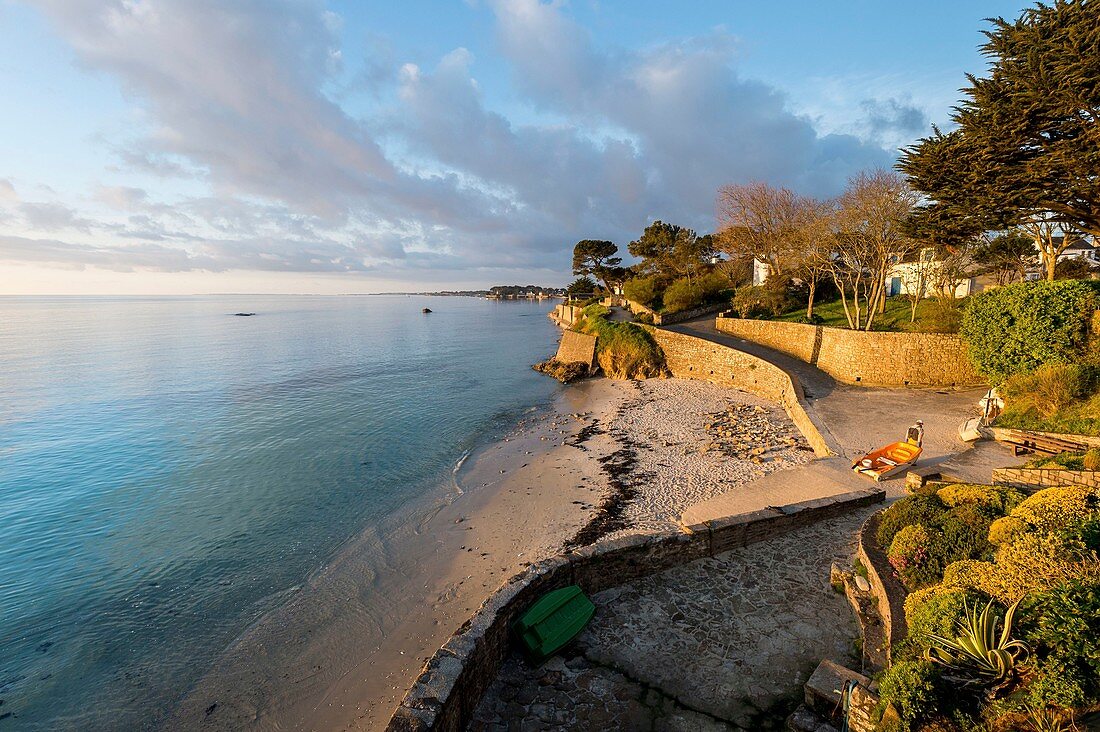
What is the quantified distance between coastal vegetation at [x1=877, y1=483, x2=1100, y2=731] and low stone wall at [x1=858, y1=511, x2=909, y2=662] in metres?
0.21

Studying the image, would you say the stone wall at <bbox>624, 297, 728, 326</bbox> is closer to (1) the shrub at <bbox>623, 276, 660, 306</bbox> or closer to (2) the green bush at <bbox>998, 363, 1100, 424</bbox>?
(1) the shrub at <bbox>623, 276, 660, 306</bbox>

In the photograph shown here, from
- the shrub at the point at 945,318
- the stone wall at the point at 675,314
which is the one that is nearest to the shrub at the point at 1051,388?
the shrub at the point at 945,318

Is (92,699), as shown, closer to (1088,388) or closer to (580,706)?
(580,706)

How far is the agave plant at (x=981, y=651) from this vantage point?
3.82m

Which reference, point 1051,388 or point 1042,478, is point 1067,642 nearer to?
point 1042,478

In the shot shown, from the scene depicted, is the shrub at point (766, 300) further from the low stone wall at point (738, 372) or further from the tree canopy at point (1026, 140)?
the tree canopy at point (1026, 140)

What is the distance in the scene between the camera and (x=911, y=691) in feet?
12.6

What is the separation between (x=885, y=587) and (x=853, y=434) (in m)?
10.7

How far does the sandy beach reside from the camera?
8.17 meters

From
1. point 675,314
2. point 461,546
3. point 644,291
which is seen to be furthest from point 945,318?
point 644,291

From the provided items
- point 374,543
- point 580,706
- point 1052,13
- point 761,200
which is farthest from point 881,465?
point 761,200

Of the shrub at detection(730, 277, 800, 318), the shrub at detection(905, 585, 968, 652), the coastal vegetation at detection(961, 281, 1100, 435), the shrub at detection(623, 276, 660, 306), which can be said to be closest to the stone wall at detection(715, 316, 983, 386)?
the coastal vegetation at detection(961, 281, 1100, 435)

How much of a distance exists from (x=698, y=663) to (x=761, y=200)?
118 feet

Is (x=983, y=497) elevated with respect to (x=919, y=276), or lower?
lower
